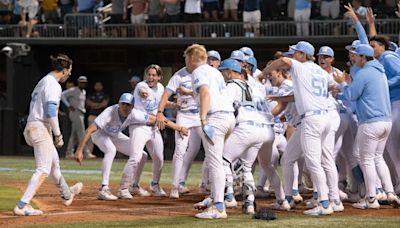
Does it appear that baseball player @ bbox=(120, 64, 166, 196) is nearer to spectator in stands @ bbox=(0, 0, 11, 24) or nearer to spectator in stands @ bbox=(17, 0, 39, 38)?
spectator in stands @ bbox=(17, 0, 39, 38)

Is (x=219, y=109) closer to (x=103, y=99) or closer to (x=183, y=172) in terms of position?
(x=183, y=172)

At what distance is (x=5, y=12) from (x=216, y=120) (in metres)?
17.3

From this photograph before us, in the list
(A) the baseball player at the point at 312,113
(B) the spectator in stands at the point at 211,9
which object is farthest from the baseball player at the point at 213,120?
(B) the spectator in stands at the point at 211,9

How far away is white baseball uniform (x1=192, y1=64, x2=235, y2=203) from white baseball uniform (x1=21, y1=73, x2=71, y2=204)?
1.63m

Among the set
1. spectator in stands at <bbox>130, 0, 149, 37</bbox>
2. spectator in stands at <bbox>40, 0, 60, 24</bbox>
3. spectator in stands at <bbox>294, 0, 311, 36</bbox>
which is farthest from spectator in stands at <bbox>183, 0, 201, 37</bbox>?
spectator in stands at <bbox>40, 0, 60, 24</bbox>

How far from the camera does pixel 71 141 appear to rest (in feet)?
84.2

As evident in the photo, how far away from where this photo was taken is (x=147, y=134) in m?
14.6

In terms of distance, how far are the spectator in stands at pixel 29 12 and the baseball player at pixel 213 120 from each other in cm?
1568

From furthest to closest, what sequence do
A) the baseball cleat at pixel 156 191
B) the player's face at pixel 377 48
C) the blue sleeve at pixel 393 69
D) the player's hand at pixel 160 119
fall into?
the baseball cleat at pixel 156 191 → the player's face at pixel 377 48 → the blue sleeve at pixel 393 69 → the player's hand at pixel 160 119

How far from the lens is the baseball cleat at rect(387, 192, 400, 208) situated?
503 inches

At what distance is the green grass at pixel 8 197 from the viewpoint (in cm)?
1317

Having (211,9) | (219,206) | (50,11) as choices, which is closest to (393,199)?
(219,206)

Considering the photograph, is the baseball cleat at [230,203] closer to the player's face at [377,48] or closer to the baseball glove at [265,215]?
the baseball glove at [265,215]

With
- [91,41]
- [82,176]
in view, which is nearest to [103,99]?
[91,41]
